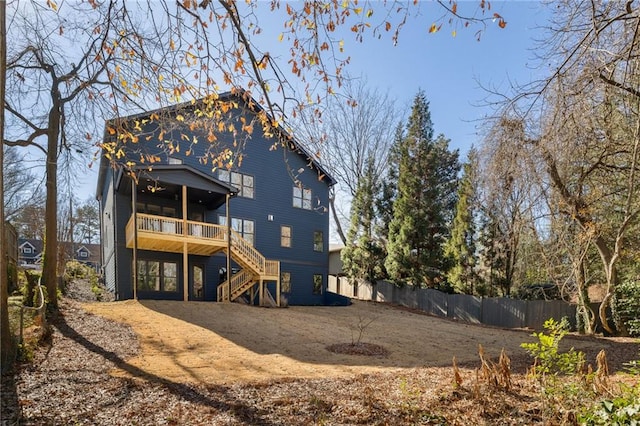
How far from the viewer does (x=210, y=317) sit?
40.5 ft

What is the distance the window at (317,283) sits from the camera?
20977mm

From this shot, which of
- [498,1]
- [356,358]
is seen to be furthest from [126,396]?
[498,1]

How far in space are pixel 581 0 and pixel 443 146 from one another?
22288mm

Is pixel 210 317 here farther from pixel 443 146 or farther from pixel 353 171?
pixel 443 146

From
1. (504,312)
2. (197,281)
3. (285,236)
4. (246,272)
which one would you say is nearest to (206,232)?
(246,272)

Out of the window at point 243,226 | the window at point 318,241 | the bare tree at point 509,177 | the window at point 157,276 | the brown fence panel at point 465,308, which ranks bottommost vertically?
the brown fence panel at point 465,308

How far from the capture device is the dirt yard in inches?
270

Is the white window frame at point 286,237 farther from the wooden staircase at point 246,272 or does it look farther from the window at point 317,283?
the wooden staircase at point 246,272

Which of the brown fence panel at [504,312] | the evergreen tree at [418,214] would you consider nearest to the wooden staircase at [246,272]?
the evergreen tree at [418,214]

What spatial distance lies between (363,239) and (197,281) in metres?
10.9

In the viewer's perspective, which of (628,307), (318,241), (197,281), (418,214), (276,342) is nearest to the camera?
(276,342)

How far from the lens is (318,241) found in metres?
21.4

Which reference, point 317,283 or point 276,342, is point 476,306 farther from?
point 276,342

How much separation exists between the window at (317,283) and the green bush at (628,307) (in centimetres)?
1310
